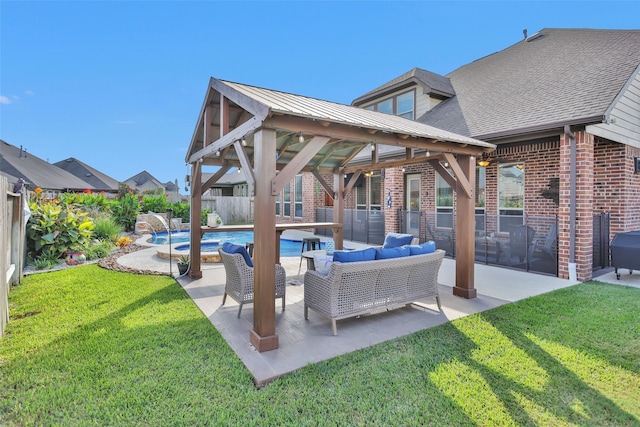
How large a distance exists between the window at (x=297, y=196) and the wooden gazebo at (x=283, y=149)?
9.42 metres

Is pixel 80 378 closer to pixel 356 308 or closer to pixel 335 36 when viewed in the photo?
pixel 356 308

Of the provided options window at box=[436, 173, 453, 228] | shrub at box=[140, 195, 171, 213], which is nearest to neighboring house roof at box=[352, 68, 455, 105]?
window at box=[436, 173, 453, 228]

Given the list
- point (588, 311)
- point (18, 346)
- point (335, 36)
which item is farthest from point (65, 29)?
point (588, 311)

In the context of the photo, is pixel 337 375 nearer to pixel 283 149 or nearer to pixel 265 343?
pixel 265 343

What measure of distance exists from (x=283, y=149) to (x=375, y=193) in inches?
306

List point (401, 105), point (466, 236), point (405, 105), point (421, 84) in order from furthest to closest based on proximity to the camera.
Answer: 1. point (401, 105)
2. point (405, 105)
3. point (421, 84)
4. point (466, 236)

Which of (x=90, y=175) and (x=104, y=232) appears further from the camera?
(x=90, y=175)

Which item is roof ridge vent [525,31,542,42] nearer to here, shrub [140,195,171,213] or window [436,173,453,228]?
window [436,173,453,228]

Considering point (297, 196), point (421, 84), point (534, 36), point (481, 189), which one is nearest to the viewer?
point (481, 189)

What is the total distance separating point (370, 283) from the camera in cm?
446

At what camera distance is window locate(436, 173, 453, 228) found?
10.5 meters

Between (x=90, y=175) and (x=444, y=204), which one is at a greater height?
(x=90, y=175)

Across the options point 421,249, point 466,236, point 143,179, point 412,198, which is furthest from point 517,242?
point 143,179

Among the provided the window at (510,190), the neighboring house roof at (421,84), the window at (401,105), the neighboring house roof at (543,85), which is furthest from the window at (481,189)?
the window at (401,105)
